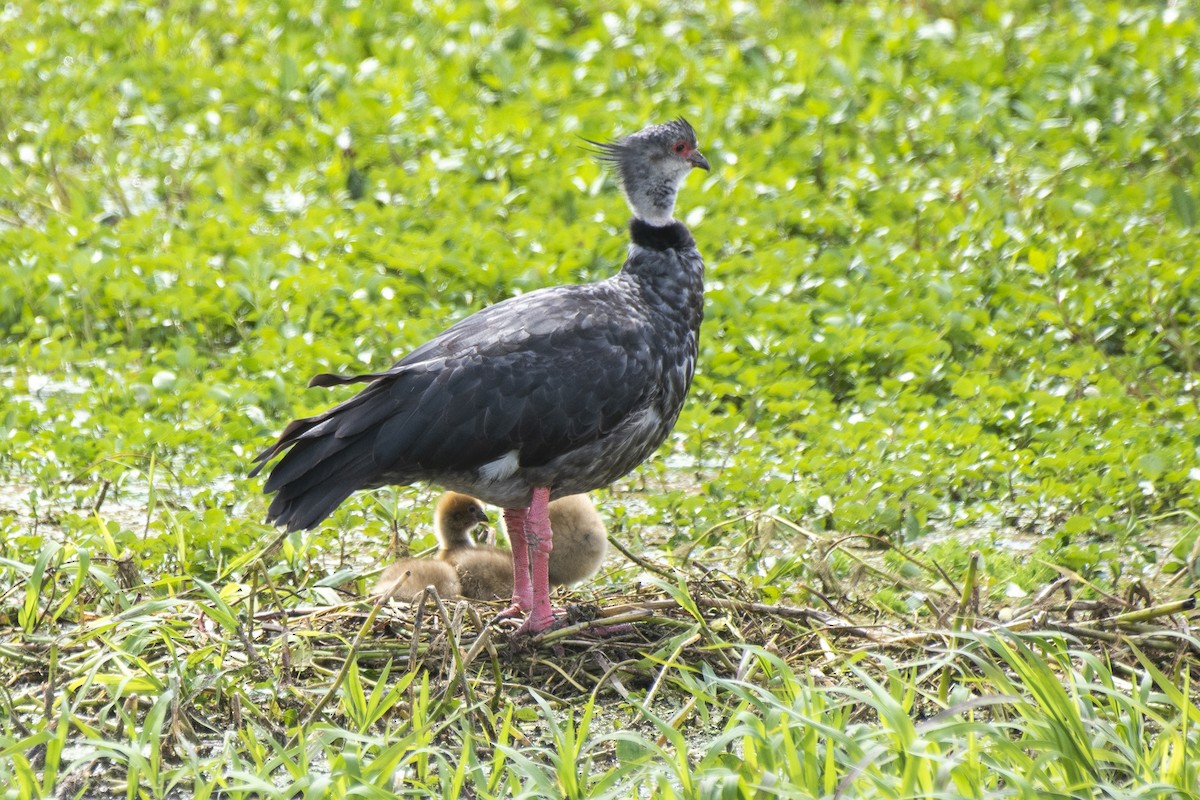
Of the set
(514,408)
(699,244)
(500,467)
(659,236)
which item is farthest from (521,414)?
(699,244)

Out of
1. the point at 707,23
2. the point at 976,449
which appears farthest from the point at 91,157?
the point at 976,449

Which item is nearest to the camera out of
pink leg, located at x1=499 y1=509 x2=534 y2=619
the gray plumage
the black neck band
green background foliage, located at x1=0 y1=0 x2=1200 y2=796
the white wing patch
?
the gray plumage

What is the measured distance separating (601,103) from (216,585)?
419 centimetres

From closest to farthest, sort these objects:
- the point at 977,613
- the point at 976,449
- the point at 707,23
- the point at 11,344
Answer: the point at 977,613 < the point at 976,449 < the point at 11,344 < the point at 707,23

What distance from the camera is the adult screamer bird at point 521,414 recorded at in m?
3.89

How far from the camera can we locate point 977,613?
12.3 ft

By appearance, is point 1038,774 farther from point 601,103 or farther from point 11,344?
Result: point 601,103

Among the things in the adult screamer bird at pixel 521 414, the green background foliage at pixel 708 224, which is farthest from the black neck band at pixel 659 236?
the green background foliage at pixel 708 224

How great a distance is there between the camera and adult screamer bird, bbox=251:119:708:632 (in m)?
3.89

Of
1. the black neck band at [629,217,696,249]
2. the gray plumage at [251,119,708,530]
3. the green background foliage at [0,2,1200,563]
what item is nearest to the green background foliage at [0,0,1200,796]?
the green background foliage at [0,2,1200,563]

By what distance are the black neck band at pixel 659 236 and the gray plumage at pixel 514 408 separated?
15 centimetres

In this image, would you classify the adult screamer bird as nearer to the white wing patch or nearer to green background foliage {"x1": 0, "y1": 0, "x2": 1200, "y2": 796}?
the white wing patch

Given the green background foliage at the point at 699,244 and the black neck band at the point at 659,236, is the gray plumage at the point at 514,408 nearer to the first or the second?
the black neck band at the point at 659,236

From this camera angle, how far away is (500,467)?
4023 millimetres
